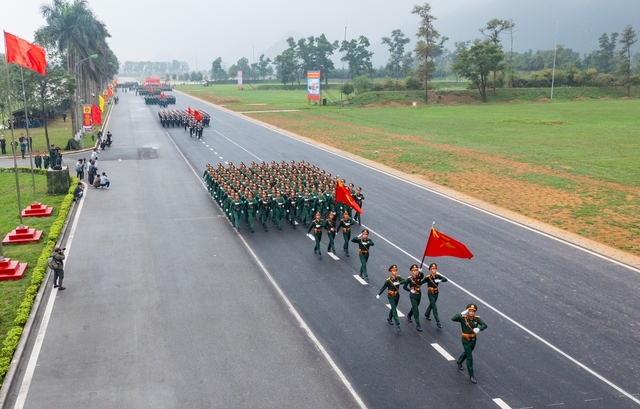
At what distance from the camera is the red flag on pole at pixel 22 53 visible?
55.2 feet

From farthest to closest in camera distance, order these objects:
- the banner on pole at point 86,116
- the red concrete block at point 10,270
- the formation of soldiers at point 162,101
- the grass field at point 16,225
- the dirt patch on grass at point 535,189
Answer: the formation of soldiers at point 162,101, the banner on pole at point 86,116, the dirt patch on grass at point 535,189, the red concrete block at point 10,270, the grass field at point 16,225

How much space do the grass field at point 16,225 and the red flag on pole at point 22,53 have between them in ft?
18.5

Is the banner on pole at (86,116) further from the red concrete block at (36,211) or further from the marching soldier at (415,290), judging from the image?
the marching soldier at (415,290)

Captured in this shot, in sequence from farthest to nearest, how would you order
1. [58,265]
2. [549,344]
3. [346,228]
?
[346,228]
[58,265]
[549,344]

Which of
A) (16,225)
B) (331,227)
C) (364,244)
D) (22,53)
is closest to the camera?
(364,244)

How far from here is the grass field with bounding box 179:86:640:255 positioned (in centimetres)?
2147

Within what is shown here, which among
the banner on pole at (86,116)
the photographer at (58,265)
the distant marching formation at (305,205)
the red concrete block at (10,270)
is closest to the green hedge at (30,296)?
the red concrete block at (10,270)

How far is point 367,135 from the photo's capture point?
152ft

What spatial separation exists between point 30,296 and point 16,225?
7.79 metres

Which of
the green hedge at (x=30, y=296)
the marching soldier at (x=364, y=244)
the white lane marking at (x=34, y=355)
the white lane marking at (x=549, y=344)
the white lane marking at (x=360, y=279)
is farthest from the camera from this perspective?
the white lane marking at (x=360, y=279)

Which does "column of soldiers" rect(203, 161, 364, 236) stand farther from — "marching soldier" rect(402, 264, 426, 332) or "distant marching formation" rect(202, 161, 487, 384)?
"marching soldier" rect(402, 264, 426, 332)

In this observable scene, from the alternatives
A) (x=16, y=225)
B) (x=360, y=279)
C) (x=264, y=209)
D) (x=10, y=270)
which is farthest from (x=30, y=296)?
(x=264, y=209)

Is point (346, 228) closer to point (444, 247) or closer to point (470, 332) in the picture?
Result: point (444, 247)

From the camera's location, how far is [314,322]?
11.9 meters
